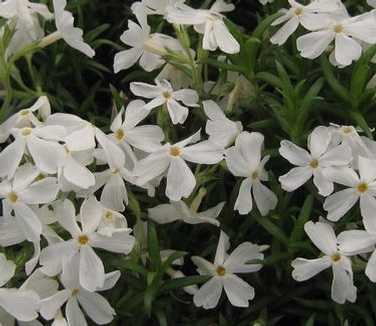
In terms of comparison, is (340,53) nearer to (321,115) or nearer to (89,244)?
(321,115)

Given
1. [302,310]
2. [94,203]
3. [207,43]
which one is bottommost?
[302,310]

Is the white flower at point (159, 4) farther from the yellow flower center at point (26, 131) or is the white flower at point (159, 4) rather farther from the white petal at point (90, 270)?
the white petal at point (90, 270)

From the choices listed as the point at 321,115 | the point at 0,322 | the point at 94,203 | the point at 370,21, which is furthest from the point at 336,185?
the point at 0,322

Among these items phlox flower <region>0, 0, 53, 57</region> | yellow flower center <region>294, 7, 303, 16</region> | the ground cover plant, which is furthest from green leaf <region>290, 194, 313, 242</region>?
phlox flower <region>0, 0, 53, 57</region>

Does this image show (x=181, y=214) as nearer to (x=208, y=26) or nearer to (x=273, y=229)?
(x=273, y=229)

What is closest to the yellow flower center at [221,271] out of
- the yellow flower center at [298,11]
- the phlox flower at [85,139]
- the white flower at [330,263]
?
the white flower at [330,263]

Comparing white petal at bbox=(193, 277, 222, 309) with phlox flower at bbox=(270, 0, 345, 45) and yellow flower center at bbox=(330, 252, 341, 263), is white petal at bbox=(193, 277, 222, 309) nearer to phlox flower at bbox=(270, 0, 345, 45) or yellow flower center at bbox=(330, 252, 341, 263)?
yellow flower center at bbox=(330, 252, 341, 263)

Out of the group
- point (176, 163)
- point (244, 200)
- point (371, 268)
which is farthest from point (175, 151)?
point (371, 268)
